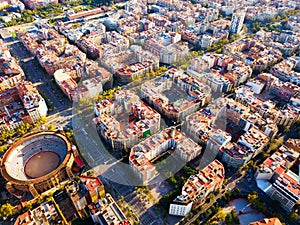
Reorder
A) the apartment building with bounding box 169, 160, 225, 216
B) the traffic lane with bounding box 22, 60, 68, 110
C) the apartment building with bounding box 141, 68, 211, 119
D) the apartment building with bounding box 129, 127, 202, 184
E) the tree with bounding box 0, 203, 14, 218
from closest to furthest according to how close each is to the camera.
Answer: the apartment building with bounding box 169, 160, 225, 216 → the tree with bounding box 0, 203, 14, 218 → the apartment building with bounding box 129, 127, 202, 184 → the apartment building with bounding box 141, 68, 211, 119 → the traffic lane with bounding box 22, 60, 68, 110

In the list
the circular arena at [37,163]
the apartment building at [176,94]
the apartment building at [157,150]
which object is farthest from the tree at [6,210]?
the apartment building at [176,94]

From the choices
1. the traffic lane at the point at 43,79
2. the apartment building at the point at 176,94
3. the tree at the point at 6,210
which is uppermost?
the apartment building at the point at 176,94

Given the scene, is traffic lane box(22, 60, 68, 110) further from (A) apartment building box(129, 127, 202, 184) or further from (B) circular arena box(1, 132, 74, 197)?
(A) apartment building box(129, 127, 202, 184)

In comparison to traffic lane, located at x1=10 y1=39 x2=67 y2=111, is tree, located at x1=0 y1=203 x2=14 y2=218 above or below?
below

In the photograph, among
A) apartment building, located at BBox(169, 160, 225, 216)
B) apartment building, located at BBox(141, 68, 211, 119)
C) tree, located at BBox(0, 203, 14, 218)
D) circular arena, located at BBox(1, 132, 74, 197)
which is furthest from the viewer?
apartment building, located at BBox(141, 68, 211, 119)

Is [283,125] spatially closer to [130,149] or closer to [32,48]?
[130,149]

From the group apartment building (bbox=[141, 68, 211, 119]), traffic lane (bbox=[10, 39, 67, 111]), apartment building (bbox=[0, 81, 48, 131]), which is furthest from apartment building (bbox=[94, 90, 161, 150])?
apartment building (bbox=[0, 81, 48, 131])

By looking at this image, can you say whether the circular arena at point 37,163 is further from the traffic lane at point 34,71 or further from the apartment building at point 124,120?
the traffic lane at point 34,71

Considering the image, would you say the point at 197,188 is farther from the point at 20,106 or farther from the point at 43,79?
the point at 43,79

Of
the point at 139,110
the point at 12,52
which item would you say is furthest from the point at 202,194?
the point at 12,52

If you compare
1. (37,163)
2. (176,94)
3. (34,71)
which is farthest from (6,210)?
(34,71)
